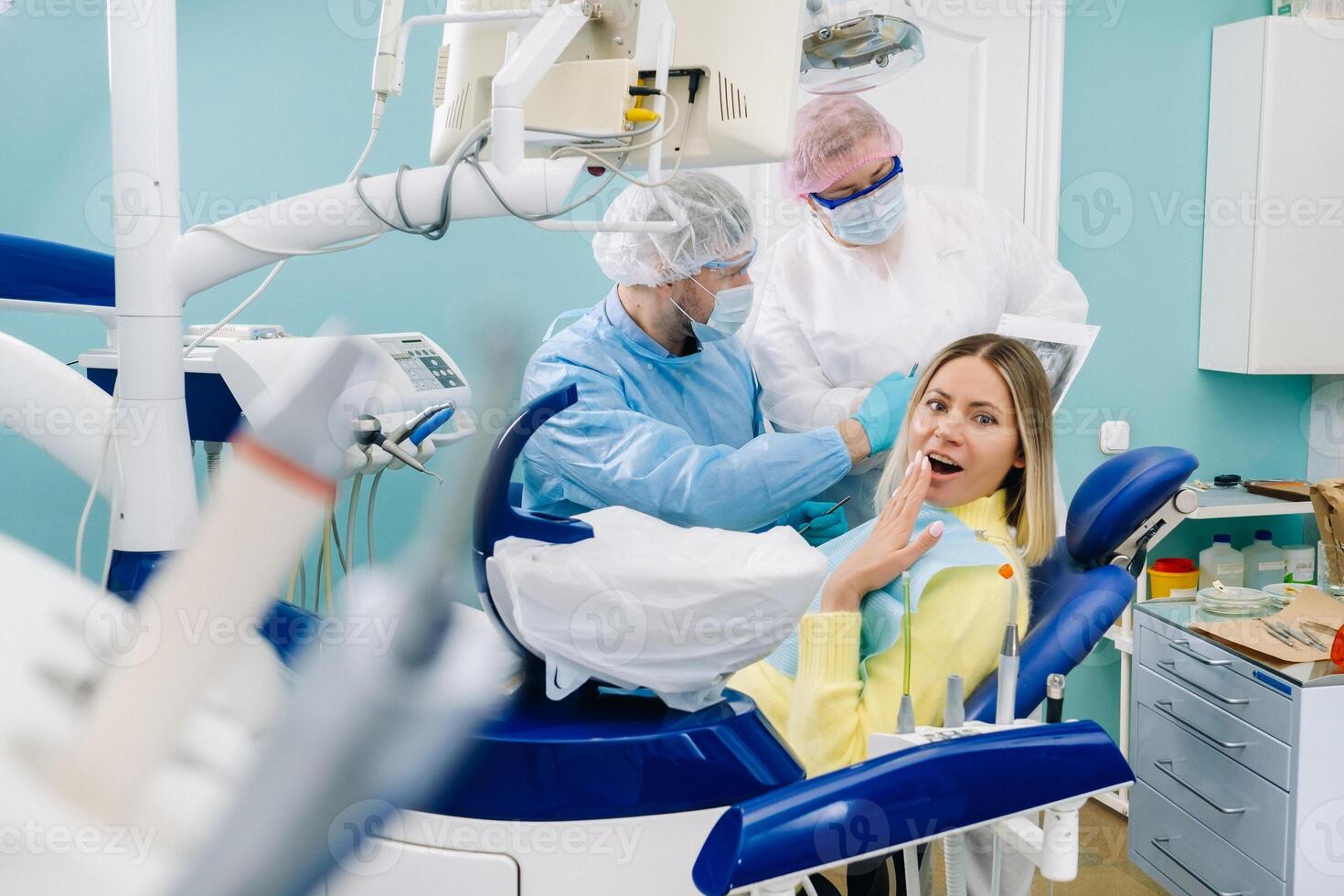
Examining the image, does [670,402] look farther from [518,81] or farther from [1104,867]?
[1104,867]

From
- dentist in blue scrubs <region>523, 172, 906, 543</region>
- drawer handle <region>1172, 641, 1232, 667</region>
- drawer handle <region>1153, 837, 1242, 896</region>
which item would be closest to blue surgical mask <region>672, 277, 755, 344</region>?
dentist in blue scrubs <region>523, 172, 906, 543</region>

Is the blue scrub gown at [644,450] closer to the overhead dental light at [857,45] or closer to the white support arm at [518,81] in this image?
the overhead dental light at [857,45]

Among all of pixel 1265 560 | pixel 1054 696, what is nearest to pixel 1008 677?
pixel 1054 696

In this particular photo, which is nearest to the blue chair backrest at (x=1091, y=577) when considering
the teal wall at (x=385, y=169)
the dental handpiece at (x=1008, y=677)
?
the dental handpiece at (x=1008, y=677)

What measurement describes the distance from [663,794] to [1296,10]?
9.13ft

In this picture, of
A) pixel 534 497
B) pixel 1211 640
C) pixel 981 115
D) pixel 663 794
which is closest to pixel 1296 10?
pixel 981 115

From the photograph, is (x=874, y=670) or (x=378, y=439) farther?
(x=874, y=670)

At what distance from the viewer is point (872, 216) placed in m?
1.91

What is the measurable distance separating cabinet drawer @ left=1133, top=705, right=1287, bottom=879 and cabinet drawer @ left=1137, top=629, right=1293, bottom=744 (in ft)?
0.32

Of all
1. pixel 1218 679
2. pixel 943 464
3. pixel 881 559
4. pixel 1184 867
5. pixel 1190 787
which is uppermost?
pixel 943 464

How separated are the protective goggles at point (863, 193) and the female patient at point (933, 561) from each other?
36 cm

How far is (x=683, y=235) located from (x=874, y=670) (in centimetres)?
69

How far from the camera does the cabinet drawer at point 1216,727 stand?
6.26 feet

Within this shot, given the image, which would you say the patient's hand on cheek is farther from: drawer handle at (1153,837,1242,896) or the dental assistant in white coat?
drawer handle at (1153,837,1242,896)
